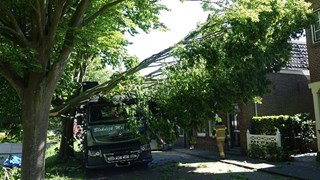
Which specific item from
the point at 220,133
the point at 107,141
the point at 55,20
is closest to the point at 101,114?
the point at 107,141

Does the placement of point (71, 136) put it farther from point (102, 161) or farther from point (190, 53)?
point (190, 53)

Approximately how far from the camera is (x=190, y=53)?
902 centimetres

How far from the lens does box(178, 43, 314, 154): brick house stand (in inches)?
697

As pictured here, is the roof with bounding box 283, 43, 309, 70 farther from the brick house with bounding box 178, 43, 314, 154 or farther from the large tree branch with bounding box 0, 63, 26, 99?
the large tree branch with bounding box 0, 63, 26, 99

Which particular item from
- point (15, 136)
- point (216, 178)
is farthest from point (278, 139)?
point (15, 136)

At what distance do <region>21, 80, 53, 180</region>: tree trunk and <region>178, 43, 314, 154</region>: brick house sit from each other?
1164cm

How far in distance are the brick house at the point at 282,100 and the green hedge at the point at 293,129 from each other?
4.83ft

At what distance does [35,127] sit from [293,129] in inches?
478

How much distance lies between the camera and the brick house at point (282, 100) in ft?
58.1

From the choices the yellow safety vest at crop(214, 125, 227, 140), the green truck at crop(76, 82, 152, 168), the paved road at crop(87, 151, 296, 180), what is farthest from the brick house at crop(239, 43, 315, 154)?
the green truck at crop(76, 82, 152, 168)

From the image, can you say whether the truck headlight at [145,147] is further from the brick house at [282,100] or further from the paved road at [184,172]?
the brick house at [282,100]

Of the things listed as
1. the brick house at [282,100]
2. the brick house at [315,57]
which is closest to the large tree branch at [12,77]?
the brick house at [315,57]

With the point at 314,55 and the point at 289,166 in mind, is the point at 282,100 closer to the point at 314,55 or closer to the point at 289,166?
the point at 314,55

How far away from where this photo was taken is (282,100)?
18.5m
